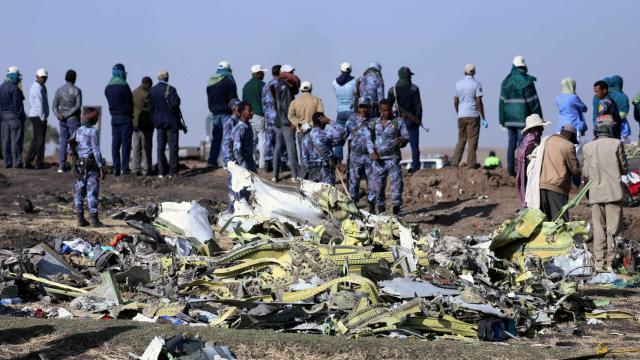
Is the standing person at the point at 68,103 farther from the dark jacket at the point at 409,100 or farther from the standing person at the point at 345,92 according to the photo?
the dark jacket at the point at 409,100

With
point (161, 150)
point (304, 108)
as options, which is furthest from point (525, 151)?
point (161, 150)

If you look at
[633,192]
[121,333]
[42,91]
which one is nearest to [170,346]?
[121,333]

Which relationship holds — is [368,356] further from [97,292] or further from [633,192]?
[633,192]

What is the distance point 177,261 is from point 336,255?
187cm

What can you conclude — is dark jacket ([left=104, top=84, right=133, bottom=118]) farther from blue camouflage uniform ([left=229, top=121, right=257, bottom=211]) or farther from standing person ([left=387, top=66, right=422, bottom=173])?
blue camouflage uniform ([left=229, top=121, right=257, bottom=211])

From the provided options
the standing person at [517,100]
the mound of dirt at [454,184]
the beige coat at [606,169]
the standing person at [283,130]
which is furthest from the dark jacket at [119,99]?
the beige coat at [606,169]

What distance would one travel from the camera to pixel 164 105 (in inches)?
958

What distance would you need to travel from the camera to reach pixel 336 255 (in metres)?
11.9

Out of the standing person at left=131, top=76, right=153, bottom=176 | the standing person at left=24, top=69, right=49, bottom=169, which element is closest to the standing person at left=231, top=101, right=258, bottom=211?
the standing person at left=131, top=76, right=153, bottom=176

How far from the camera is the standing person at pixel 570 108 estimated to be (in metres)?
21.3

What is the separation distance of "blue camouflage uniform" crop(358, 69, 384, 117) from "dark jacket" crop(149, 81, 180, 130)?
166 inches

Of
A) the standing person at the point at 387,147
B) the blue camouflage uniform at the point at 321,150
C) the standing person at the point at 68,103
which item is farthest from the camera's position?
the standing person at the point at 68,103

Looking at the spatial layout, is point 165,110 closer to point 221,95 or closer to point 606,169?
point 221,95

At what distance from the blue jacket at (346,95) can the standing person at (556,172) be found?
8.27 meters
